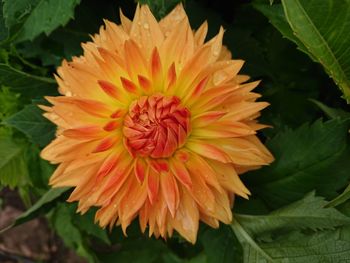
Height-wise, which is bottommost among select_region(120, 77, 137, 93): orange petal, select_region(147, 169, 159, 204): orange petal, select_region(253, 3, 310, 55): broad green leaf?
select_region(147, 169, 159, 204): orange petal

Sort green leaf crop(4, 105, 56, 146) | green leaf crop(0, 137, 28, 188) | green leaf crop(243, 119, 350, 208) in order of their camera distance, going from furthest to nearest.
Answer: green leaf crop(0, 137, 28, 188)
green leaf crop(4, 105, 56, 146)
green leaf crop(243, 119, 350, 208)

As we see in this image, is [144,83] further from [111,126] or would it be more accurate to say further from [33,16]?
[33,16]

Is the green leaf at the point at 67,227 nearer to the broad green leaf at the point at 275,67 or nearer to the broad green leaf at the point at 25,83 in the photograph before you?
the broad green leaf at the point at 25,83

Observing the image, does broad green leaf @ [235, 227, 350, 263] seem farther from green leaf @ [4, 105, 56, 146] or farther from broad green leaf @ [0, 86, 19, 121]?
broad green leaf @ [0, 86, 19, 121]

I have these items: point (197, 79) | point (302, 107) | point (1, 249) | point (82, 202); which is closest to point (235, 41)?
point (302, 107)

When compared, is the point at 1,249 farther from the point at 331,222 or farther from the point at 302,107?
the point at 331,222

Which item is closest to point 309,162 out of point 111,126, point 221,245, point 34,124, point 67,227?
point 221,245

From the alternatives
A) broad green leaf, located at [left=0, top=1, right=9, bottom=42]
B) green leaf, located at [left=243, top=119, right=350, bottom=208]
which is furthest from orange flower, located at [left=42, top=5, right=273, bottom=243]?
broad green leaf, located at [left=0, top=1, right=9, bottom=42]
